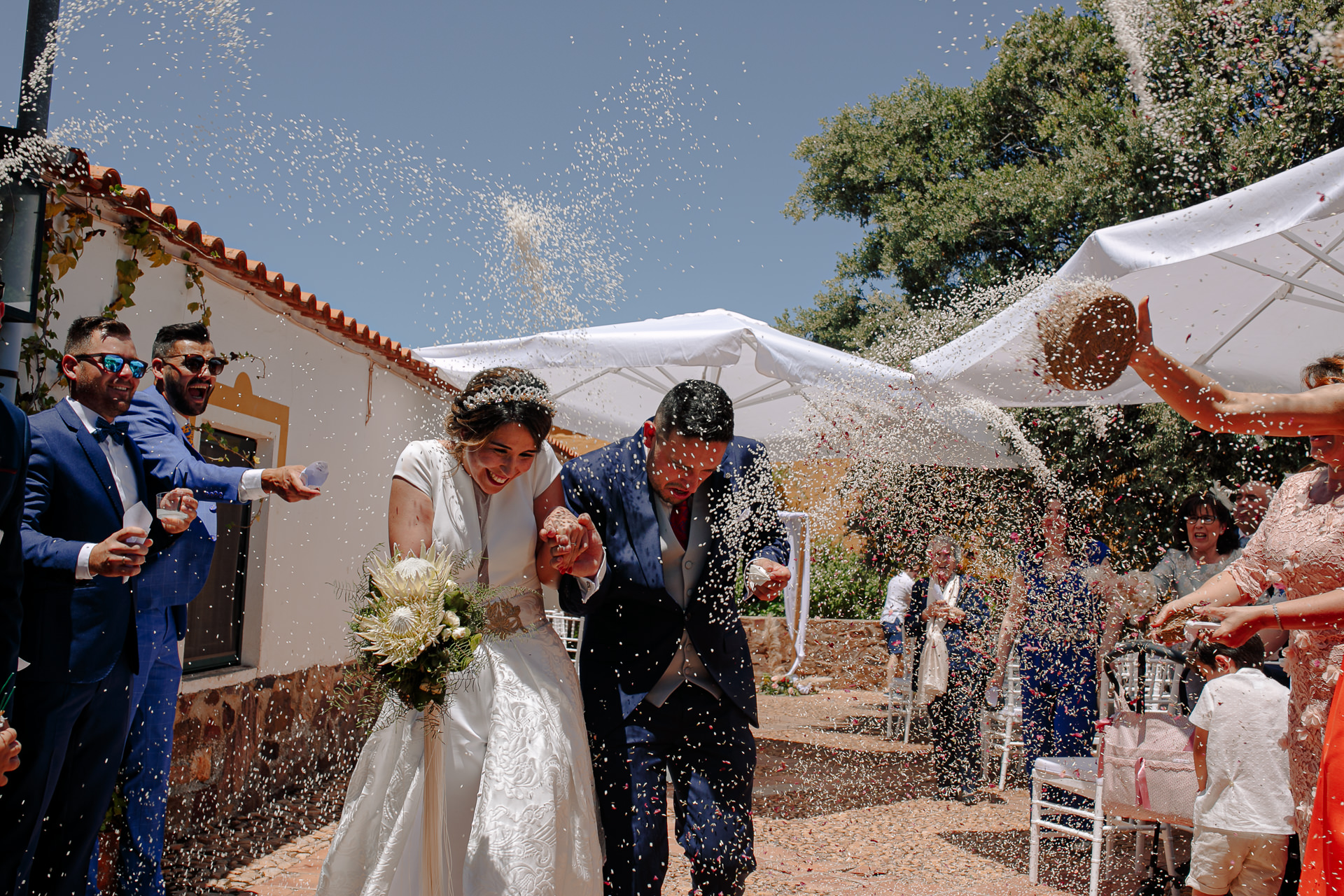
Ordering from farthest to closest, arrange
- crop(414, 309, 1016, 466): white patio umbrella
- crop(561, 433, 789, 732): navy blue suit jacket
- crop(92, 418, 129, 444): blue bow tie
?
crop(414, 309, 1016, 466): white patio umbrella, crop(92, 418, 129, 444): blue bow tie, crop(561, 433, 789, 732): navy blue suit jacket

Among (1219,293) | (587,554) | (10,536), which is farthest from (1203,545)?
(10,536)

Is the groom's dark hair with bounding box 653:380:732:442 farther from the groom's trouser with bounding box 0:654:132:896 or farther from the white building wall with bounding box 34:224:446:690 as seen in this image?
the white building wall with bounding box 34:224:446:690

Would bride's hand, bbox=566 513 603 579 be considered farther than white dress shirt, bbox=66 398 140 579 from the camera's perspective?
No

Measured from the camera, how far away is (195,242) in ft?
15.8

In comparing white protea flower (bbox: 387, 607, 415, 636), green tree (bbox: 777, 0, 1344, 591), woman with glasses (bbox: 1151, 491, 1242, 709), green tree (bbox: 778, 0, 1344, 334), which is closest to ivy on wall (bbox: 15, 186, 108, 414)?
white protea flower (bbox: 387, 607, 415, 636)

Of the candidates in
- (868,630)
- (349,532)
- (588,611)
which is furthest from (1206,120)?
(868,630)

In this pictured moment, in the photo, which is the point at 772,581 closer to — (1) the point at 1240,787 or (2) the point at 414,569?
(2) the point at 414,569

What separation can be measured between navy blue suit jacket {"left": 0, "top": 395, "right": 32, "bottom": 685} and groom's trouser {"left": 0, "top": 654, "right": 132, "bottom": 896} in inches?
30.5

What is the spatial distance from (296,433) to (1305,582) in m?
5.78

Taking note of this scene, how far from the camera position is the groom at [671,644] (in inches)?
119

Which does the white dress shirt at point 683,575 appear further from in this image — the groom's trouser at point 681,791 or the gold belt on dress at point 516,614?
the gold belt on dress at point 516,614

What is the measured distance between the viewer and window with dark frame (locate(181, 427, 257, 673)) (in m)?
5.46

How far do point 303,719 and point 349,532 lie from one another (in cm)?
147

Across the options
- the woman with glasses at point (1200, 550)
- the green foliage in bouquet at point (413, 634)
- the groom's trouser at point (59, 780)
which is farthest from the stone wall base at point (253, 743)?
the woman with glasses at point (1200, 550)
